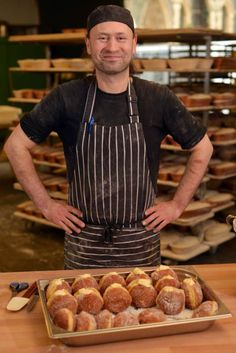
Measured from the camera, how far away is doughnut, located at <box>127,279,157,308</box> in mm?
1362

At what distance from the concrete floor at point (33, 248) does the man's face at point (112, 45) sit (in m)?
2.52

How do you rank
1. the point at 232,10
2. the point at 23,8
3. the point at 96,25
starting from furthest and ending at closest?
the point at 23,8 < the point at 232,10 < the point at 96,25

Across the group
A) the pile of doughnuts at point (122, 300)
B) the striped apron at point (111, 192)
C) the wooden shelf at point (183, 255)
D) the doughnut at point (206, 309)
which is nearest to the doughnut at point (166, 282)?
the pile of doughnuts at point (122, 300)

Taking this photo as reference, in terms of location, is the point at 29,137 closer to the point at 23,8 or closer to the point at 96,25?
the point at 96,25

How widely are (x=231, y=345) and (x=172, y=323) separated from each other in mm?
155

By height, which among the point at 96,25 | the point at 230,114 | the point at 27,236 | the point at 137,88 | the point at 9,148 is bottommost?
the point at 27,236

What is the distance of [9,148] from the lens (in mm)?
2113

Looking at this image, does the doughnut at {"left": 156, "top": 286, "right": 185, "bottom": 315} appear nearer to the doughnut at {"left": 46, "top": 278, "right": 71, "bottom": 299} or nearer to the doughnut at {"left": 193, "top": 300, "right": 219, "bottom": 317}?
the doughnut at {"left": 193, "top": 300, "right": 219, "bottom": 317}

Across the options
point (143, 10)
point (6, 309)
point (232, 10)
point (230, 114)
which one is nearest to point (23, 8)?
point (143, 10)

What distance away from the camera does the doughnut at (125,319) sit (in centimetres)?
126

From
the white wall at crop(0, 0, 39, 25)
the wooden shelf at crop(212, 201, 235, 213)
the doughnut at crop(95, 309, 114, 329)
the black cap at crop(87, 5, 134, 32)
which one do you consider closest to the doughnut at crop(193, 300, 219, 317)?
the doughnut at crop(95, 309, 114, 329)

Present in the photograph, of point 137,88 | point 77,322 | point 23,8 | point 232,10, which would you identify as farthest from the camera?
point 23,8

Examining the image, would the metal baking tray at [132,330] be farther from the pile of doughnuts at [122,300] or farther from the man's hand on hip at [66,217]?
the man's hand on hip at [66,217]

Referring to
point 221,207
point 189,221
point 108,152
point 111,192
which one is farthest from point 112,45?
point 221,207
